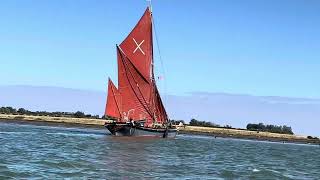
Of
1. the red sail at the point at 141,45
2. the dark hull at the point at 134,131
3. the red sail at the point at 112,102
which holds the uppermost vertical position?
the red sail at the point at 141,45

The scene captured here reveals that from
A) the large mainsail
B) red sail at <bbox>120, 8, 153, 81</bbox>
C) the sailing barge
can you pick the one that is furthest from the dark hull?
red sail at <bbox>120, 8, 153, 81</bbox>

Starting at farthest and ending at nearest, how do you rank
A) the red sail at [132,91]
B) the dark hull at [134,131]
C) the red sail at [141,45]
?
the dark hull at [134,131] < the red sail at [141,45] < the red sail at [132,91]

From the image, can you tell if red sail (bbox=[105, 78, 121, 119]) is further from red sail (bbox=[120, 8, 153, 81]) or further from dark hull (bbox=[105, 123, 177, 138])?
red sail (bbox=[120, 8, 153, 81])

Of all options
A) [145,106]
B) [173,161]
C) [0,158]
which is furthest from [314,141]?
[0,158]

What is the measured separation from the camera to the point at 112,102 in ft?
316

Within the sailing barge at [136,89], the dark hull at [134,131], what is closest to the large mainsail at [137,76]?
the sailing barge at [136,89]

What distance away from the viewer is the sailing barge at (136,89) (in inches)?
3782

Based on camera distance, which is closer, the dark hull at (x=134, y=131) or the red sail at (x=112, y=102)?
the red sail at (x=112, y=102)

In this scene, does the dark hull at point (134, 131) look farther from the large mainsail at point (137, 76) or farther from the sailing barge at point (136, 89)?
the large mainsail at point (137, 76)

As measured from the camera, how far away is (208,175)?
44.1 metres

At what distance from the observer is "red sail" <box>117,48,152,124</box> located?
315 ft

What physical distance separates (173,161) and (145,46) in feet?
156

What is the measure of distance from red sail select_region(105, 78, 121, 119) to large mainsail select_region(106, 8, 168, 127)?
0.14 metres

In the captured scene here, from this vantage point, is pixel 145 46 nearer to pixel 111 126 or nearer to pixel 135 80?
pixel 135 80
